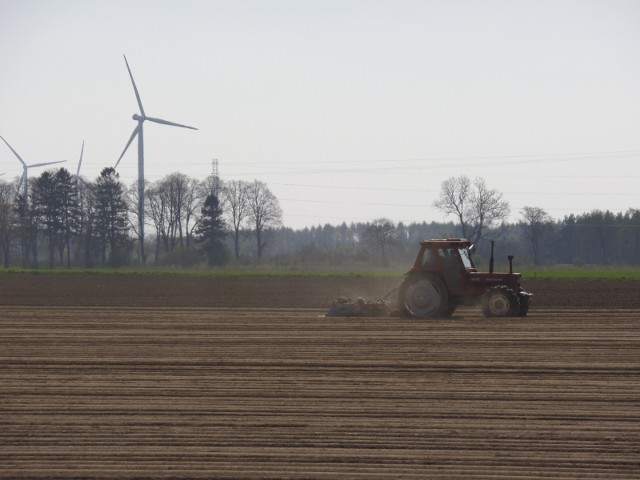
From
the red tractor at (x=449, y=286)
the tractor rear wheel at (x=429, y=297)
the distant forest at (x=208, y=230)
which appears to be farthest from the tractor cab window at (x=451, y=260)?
the distant forest at (x=208, y=230)

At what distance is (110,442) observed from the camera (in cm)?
943

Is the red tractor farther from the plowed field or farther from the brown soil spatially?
the brown soil

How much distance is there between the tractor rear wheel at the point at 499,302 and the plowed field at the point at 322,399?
364mm

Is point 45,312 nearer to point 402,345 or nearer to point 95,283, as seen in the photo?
point 402,345

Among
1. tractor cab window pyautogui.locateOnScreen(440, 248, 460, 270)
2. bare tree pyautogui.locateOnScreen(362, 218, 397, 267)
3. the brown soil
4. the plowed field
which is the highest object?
bare tree pyautogui.locateOnScreen(362, 218, 397, 267)

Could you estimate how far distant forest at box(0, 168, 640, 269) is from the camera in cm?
7631

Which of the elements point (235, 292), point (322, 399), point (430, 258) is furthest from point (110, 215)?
point (322, 399)

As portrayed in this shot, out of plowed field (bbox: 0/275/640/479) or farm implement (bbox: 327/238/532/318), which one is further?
farm implement (bbox: 327/238/532/318)

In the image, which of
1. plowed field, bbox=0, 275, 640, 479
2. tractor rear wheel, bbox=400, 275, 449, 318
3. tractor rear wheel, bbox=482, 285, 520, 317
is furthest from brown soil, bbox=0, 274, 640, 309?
plowed field, bbox=0, 275, 640, 479

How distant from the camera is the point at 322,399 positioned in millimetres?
11391

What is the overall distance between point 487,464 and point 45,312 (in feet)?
59.9

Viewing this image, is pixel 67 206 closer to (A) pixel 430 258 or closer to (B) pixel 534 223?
(B) pixel 534 223

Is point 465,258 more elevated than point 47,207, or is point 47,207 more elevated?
point 47,207

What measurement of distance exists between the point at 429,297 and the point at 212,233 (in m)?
59.7
